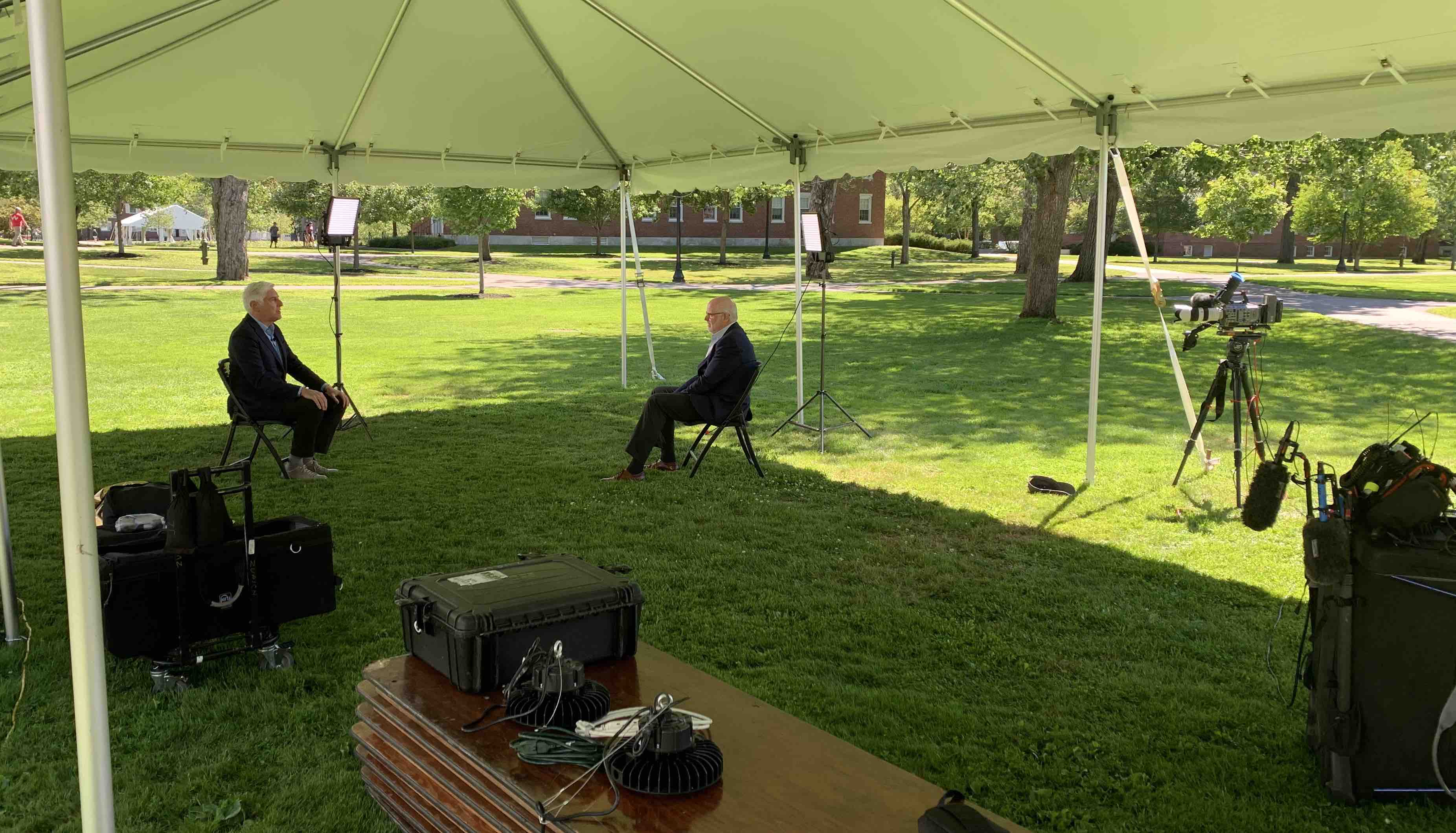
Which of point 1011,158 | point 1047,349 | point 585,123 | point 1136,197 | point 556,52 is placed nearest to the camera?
point 1011,158

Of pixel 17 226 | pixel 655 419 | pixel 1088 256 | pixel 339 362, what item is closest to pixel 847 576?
pixel 655 419

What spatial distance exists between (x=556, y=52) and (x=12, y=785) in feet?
18.2

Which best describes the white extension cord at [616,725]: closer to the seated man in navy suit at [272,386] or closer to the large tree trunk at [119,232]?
the seated man in navy suit at [272,386]

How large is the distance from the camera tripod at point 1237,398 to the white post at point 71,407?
5.76 metres

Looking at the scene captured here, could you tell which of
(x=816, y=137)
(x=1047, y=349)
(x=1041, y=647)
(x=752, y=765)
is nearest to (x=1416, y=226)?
(x=1047, y=349)

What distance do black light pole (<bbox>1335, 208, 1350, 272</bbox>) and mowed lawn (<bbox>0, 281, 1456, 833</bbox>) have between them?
29.1 m

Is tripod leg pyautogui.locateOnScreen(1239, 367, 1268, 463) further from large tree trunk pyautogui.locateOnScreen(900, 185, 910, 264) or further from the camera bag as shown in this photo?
large tree trunk pyautogui.locateOnScreen(900, 185, 910, 264)

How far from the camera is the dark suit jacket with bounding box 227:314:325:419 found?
6840mm

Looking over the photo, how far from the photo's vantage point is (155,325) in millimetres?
17281

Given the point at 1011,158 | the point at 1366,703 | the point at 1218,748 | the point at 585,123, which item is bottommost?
the point at 1218,748

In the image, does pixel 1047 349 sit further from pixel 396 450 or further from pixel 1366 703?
pixel 1366 703

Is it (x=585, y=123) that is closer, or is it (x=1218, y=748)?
(x=1218, y=748)

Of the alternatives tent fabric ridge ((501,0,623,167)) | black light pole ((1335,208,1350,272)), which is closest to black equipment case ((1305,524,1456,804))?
tent fabric ridge ((501,0,623,167))

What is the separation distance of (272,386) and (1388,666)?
20.7 ft
